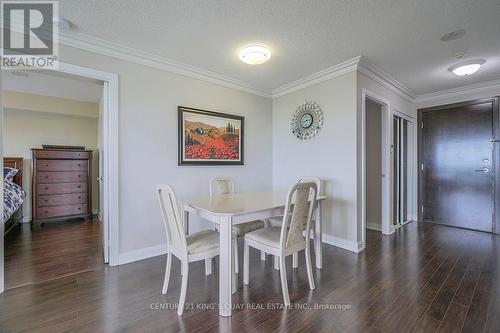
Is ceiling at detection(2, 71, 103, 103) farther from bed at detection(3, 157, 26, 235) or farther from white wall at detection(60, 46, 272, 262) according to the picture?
bed at detection(3, 157, 26, 235)

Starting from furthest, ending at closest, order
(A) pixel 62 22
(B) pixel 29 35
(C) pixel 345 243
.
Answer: (C) pixel 345 243 < (B) pixel 29 35 < (A) pixel 62 22

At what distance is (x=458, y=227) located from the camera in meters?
3.89

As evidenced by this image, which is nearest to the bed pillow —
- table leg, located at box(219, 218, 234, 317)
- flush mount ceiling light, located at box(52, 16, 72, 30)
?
flush mount ceiling light, located at box(52, 16, 72, 30)

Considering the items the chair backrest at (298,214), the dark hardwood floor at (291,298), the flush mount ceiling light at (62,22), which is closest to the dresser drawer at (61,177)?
the dark hardwood floor at (291,298)

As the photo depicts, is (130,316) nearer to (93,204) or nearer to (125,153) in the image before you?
(125,153)

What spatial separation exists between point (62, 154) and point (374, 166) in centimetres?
552

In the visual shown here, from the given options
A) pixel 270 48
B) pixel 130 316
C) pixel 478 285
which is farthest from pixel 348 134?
pixel 130 316

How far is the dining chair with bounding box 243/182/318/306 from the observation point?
175 cm

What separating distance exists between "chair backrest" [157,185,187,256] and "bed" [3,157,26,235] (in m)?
2.56

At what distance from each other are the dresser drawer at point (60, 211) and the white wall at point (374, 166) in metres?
5.24

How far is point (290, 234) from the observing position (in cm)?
186

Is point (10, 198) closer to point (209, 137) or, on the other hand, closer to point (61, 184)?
point (61, 184)

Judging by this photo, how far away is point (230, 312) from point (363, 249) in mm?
2041

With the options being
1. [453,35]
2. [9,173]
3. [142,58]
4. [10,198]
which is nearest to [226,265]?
[142,58]
